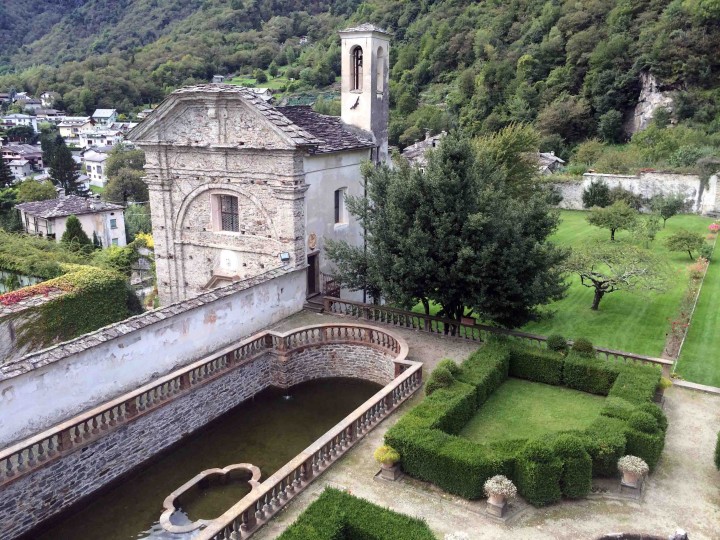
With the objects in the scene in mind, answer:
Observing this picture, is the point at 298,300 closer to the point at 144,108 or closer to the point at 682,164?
the point at 682,164

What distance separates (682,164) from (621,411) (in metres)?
47.7

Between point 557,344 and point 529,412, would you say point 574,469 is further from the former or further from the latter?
point 557,344

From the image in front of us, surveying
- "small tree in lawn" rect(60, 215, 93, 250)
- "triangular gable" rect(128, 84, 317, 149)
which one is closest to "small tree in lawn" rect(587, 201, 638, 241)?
"triangular gable" rect(128, 84, 317, 149)

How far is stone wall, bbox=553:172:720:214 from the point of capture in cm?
4678

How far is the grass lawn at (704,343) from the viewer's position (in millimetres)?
19328

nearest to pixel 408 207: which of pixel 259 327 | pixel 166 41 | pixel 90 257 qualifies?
pixel 259 327

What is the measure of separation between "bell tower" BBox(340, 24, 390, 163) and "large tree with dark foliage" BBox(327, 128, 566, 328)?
23.5 ft

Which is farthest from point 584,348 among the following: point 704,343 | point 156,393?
point 156,393

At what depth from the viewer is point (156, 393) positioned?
1507 cm

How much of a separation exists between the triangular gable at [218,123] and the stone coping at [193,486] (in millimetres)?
10823

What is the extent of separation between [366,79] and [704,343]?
56.4 feet

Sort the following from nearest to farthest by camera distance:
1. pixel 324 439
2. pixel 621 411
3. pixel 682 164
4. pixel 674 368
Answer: pixel 324 439, pixel 621 411, pixel 674 368, pixel 682 164

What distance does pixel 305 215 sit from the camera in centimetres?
2175

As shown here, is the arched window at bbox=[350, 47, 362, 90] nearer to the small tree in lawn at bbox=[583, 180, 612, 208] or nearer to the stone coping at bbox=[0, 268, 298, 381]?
the stone coping at bbox=[0, 268, 298, 381]
